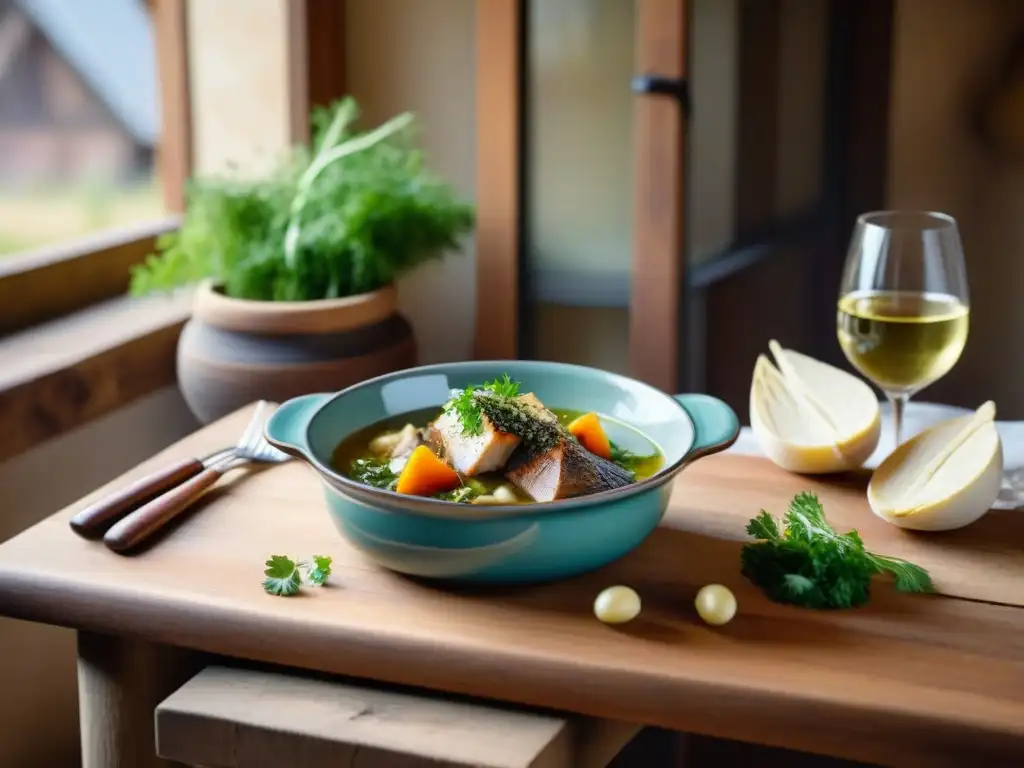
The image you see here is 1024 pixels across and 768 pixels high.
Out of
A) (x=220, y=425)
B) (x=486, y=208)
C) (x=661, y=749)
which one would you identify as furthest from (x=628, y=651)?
(x=486, y=208)

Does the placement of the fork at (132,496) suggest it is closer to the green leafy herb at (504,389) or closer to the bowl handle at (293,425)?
the bowl handle at (293,425)

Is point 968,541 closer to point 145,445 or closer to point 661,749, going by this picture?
point 661,749

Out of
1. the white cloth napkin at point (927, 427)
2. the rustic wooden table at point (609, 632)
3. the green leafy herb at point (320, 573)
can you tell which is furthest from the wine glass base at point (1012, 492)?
the green leafy herb at point (320, 573)

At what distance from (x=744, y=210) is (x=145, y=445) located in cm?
120

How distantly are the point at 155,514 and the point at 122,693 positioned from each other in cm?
15

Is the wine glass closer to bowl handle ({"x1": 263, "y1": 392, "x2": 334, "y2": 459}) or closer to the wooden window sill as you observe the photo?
bowl handle ({"x1": 263, "y1": 392, "x2": 334, "y2": 459})

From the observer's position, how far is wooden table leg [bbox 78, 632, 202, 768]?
3.29 ft

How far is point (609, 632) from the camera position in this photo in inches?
35.0

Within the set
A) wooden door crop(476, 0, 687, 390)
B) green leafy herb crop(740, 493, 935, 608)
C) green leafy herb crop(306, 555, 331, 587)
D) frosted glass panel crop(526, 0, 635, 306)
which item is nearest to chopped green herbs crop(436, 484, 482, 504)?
green leafy herb crop(306, 555, 331, 587)

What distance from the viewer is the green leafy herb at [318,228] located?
178 centimetres

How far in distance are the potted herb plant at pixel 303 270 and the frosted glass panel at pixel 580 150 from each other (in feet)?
0.73

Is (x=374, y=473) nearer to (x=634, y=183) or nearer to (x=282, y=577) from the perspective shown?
(x=282, y=577)

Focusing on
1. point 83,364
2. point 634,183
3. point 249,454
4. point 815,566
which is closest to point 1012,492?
point 815,566

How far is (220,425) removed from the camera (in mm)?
1356
